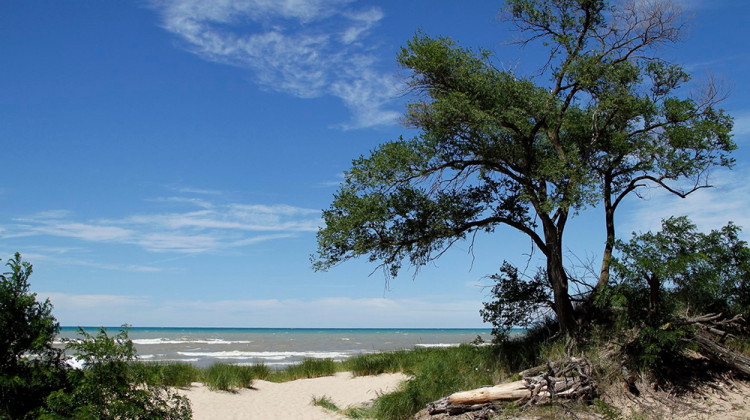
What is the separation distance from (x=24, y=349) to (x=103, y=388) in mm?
1141

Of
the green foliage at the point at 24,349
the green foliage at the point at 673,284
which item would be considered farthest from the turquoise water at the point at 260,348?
the green foliage at the point at 673,284

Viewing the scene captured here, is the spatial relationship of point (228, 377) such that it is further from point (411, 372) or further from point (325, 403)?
point (411, 372)

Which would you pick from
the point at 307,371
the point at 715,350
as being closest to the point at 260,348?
the point at 307,371

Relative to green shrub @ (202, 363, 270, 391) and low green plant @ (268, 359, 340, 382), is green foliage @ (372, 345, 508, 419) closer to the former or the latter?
low green plant @ (268, 359, 340, 382)

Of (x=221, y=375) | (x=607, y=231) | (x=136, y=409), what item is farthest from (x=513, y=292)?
(x=136, y=409)

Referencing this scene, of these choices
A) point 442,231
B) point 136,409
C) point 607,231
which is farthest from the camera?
point 607,231

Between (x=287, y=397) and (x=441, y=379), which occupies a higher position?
(x=441, y=379)

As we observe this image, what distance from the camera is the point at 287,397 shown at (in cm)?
1344

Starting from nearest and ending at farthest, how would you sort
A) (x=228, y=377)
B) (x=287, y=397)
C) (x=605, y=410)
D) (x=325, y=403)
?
(x=605, y=410) < (x=325, y=403) < (x=287, y=397) < (x=228, y=377)

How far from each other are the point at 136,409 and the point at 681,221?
1122cm

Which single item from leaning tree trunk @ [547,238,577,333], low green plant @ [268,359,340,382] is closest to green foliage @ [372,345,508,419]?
leaning tree trunk @ [547,238,577,333]

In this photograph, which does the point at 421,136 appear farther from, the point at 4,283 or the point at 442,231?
the point at 4,283

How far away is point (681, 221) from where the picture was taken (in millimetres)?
11680

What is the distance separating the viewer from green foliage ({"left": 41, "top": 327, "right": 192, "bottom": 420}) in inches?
248
